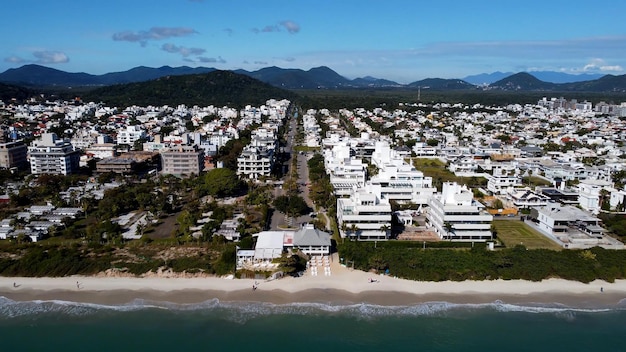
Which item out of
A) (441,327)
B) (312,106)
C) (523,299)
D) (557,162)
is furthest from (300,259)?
(312,106)

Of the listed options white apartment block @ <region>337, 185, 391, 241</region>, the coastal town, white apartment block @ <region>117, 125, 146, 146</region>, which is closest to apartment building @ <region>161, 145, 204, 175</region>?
the coastal town

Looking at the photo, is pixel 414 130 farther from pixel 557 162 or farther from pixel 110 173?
pixel 110 173

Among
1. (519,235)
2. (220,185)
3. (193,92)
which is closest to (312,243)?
(519,235)

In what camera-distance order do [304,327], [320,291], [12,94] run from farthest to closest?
1. [12,94]
2. [320,291]
3. [304,327]

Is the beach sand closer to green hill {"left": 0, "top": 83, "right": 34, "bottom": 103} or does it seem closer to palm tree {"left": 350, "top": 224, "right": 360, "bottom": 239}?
palm tree {"left": 350, "top": 224, "right": 360, "bottom": 239}

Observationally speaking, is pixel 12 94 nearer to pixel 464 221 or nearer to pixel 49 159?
pixel 49 159

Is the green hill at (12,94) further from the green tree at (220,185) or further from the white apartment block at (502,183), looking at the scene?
the white apartment block at (502,183)

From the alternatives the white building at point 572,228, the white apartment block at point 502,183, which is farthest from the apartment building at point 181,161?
the white building at point 572,228
